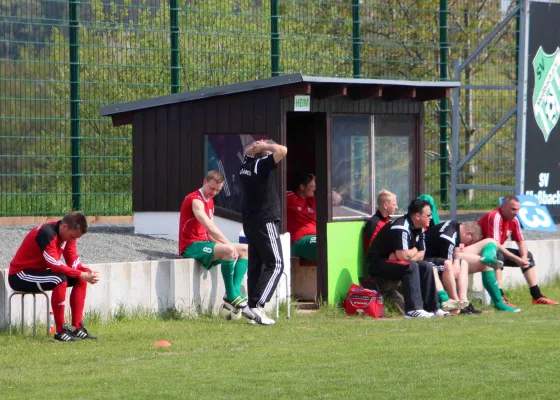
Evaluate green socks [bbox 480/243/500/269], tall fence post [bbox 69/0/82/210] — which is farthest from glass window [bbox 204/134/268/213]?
green socks [bbox 480/243/500/269]

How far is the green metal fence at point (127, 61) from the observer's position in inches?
616

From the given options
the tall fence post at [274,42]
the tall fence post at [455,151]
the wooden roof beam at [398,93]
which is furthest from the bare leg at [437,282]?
the tall fence post at [274,42]

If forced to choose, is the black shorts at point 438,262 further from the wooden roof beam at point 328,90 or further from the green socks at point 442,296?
the wooden roof beam at point 328,90

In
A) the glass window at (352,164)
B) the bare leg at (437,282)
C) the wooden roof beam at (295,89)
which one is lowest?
the bare leg at (437,282)

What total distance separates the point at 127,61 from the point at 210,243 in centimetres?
456

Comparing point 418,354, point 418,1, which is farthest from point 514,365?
point 418,1

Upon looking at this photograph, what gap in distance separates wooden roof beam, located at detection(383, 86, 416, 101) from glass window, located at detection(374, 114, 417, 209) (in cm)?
26

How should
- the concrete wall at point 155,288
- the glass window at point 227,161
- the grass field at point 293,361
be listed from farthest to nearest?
the glass window at point 227,161
the concrete wall at point 155,288
the grass field at point 293,361

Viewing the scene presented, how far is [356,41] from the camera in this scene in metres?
18.3

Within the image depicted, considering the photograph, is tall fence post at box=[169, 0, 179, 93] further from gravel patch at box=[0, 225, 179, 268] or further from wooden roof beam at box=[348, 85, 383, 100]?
wooden roof beam at box=[348, 85, 383, 100]

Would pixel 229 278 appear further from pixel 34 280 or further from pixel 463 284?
pixel 463 284

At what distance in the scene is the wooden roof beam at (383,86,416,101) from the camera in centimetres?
1452

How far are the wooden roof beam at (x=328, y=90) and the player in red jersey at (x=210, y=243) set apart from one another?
182cm

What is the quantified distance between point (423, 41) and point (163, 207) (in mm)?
6445
